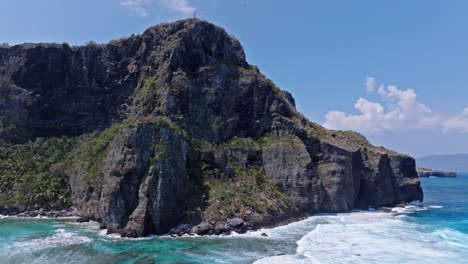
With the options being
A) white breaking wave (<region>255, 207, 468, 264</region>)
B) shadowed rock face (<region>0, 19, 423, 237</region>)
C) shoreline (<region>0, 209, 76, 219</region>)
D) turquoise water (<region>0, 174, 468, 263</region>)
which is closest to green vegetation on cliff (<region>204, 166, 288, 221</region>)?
shadowed rock face (<region>0, 19, 423, 237</region>)

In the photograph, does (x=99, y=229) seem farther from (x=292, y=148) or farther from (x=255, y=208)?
(x=292, y=148)

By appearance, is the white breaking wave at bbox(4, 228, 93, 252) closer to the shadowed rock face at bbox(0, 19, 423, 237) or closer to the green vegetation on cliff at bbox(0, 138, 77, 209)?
the shadowed rock face at bbox(0, 19, 423, 237)

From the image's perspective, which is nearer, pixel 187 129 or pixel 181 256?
pixel 181 256

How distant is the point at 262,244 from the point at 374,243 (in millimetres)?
14154

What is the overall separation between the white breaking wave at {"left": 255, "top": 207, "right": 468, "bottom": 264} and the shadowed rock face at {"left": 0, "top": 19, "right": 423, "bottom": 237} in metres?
9.24

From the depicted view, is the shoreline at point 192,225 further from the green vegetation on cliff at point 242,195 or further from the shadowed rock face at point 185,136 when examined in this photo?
the green vegetation on cliff at point 242,195

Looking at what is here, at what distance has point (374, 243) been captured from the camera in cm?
5022

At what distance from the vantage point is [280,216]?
63.3 metres

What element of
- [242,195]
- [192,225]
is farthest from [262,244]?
[242,195]

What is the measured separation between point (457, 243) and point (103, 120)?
77.4m

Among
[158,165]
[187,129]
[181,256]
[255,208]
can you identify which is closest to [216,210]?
[255,208]

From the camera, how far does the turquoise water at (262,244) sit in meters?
43.3

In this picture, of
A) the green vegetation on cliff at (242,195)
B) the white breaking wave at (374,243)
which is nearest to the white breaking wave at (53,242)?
the green vegetation on cliff at (242,195)

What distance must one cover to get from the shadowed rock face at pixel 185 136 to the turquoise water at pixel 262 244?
438 centimetres
